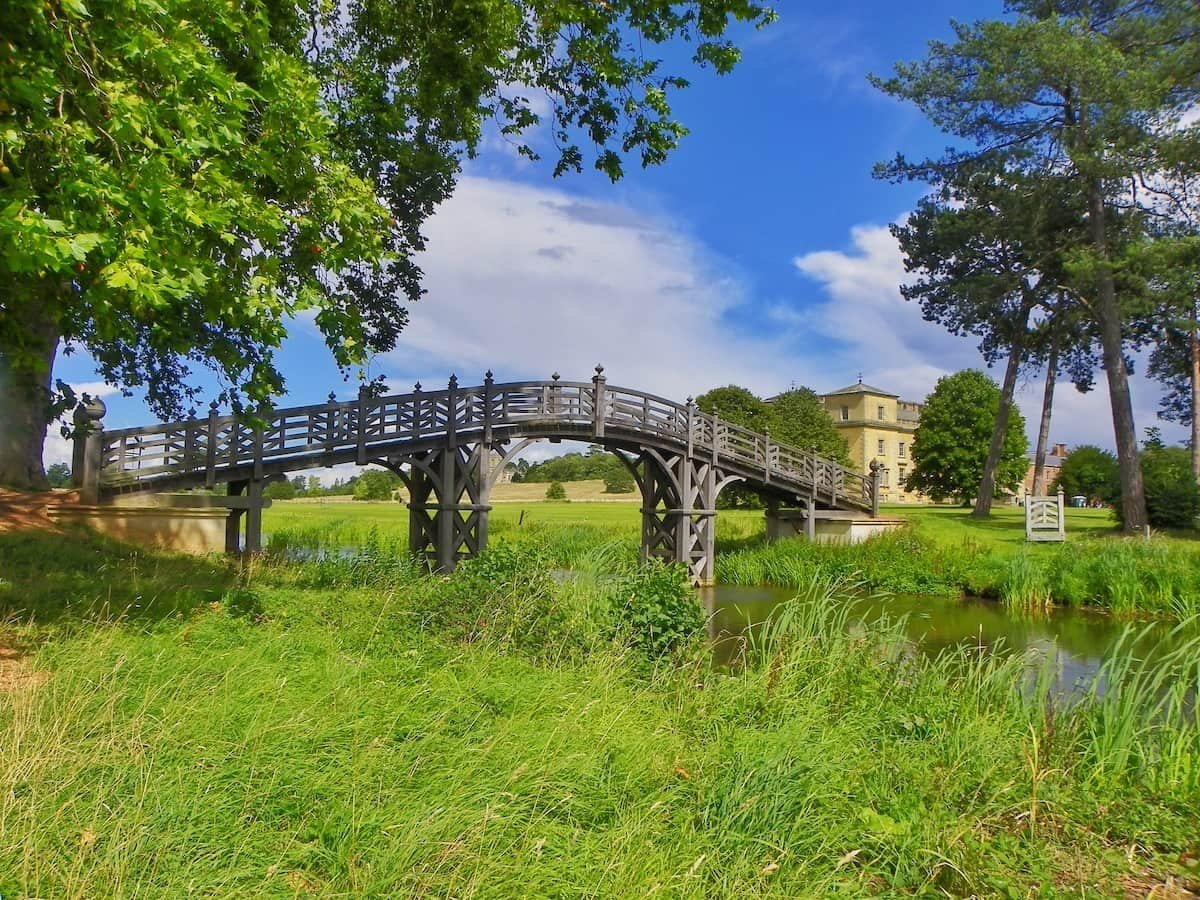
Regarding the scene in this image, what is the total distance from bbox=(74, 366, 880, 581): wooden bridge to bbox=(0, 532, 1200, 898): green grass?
3.45m

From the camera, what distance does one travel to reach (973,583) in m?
17.8

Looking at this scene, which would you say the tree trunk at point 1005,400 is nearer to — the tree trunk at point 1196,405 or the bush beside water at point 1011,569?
the tree trunk at point 1196,405

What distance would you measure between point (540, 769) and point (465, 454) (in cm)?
1349

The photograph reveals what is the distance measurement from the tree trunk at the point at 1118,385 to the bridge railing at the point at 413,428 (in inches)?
351

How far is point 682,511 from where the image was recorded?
67.6 ft

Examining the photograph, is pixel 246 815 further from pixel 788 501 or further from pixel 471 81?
pixel 788 501

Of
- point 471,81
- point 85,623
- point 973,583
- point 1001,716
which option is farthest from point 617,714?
point 973,583

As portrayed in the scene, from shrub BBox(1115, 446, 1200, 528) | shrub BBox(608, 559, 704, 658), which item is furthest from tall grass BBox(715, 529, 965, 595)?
shrub BBox(608, 559, 704, 658)

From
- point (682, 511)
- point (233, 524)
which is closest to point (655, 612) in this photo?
point (233, 524)

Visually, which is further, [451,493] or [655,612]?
[451,493]

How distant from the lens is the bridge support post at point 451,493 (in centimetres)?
1614

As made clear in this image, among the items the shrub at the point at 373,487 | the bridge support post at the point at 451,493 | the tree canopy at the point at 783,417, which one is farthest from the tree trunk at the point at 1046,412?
the shrub at the point at 373,487

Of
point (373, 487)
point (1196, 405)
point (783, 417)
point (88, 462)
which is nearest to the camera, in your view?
point (88, 462)

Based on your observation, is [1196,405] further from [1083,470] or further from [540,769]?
[1083,470]
